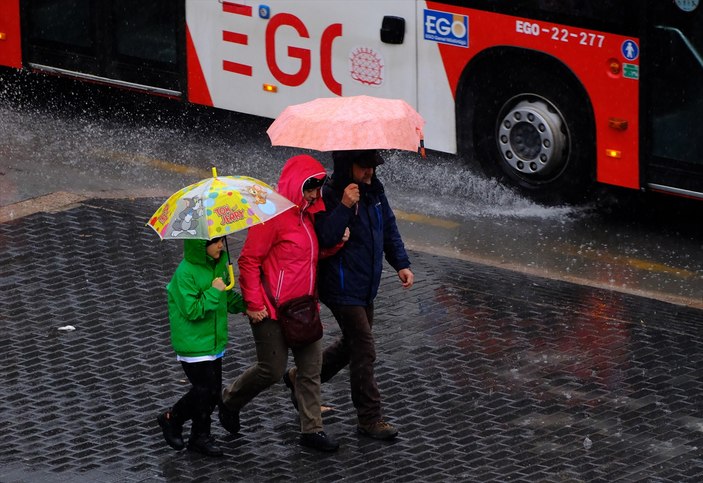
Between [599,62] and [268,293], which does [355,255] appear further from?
[599,62]

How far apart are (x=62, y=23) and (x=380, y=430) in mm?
7566

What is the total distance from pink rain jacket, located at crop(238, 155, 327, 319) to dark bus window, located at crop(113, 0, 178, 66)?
6.43 meters

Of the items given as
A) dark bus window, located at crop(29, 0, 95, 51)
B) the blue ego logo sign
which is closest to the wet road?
dark bus window, located at crop(29, 0, 95, 51)

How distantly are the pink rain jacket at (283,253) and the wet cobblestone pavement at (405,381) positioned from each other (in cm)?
77

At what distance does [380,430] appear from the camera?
7109 mm

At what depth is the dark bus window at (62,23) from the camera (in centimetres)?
1347

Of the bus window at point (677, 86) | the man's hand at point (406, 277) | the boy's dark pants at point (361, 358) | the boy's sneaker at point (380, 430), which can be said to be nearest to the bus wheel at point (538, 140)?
the bus window at point (677, 86)

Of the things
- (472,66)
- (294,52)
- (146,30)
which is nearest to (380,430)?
(472,66)

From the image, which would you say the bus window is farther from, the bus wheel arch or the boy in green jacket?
the boy in green jacket

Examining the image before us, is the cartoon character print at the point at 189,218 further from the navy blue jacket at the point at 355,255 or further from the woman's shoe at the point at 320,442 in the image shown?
the woman's shoe at the point at 320,442

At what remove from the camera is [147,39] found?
13.2m

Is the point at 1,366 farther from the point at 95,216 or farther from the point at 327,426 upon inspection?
the point at 95,216

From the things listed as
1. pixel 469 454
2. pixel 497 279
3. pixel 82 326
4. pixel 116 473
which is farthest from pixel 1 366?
pixel 497 279

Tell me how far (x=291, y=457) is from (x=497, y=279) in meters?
3.05
